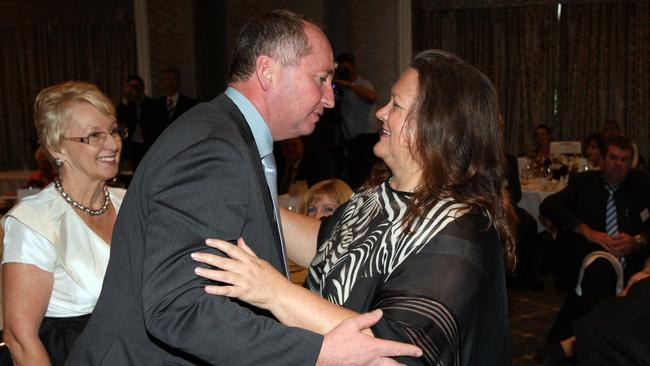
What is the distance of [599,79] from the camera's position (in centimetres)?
1056

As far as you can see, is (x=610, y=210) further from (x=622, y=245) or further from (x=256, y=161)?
(x=256, y=161)

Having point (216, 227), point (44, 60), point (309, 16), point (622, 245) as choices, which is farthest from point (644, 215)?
point (44, 60)

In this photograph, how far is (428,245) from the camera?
156cm

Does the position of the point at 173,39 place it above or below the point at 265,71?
above

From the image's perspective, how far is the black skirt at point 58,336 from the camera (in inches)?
82.0

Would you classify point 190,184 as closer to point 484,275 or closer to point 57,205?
point 484,275

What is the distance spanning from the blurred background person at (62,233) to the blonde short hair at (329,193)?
1284 mm

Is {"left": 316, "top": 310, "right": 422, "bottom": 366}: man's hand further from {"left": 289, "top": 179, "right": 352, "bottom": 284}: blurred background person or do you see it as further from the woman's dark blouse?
{"left": 289, "top": 179, "right": 352, "bottom": 284}: blurred background person

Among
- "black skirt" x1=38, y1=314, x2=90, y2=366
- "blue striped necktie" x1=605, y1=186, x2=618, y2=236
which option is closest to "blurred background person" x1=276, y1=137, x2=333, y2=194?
"blue striped necktie" x1=605, y1=186, x2=618, y2=236

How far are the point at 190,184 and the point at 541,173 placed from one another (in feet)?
20.6

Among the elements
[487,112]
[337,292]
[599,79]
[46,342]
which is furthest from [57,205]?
[599,79]

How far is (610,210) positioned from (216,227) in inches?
181

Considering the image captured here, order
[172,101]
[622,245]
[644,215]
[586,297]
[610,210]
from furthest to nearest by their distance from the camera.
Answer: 1. [172,101]
2. [610,210]
3. [644,215]
4. [622,245]
5. [586,297]

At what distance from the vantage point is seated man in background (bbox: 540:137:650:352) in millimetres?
5066
